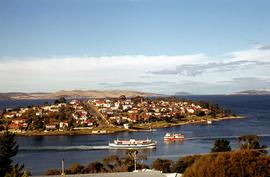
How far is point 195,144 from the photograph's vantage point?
1763 inches

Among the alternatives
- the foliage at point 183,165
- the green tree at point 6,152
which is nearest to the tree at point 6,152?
the green tree at point 6,152

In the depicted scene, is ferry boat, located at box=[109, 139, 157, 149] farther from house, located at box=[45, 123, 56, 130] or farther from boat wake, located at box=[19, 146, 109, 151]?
house, located at box=[45, 123, 56, 130]

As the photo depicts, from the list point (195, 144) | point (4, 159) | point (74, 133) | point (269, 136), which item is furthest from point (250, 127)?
point (4, 159)

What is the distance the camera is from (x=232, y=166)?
15219 millimetres

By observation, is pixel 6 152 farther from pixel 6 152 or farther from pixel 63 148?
pixel 63 148

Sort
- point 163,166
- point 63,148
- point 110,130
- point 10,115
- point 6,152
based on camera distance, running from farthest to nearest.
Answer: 1. point 10,115
2. point 110,130
3. point 63,148
4. point 163,166
5. point 6,152

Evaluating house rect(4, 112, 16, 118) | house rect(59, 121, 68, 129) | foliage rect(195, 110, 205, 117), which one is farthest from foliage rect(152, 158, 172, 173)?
foliage rect(195, 110, 205, 117)

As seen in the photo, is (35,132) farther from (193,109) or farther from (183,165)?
(183,165)

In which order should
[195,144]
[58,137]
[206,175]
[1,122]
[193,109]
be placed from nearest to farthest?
[206,175]
[195,144]
[58,137]
[1,122]
[193,109]

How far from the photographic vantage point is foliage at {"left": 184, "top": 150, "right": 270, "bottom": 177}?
15.1m

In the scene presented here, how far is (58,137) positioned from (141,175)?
3868cm

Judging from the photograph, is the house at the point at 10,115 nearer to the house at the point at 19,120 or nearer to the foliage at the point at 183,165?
the house at the point at 19,120

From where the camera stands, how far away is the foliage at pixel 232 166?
15.1 metres

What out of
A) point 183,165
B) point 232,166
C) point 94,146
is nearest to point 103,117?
point 94,146
